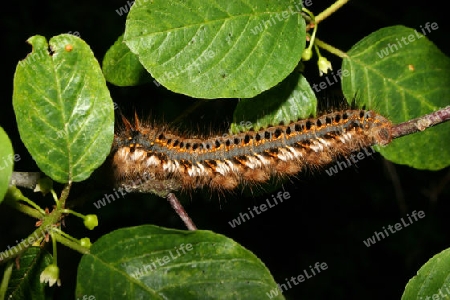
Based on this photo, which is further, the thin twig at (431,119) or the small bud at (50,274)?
the thin twig at (431,119)

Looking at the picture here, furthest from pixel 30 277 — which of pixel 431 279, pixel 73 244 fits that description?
pixel 431 279

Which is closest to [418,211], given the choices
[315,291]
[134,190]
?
[315,291]

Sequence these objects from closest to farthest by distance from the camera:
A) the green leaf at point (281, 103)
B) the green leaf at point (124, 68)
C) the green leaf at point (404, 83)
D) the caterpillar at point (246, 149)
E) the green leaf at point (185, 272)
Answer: the green leaf at point (185, 272), the green leaf at point (281, 103), the green leaf at point (124, 68), the green leaf at point (404, 83), the caterpillar at point (246, 149)

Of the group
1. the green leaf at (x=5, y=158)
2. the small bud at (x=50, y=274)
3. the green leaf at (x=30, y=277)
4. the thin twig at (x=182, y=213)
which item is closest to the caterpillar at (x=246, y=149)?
the thin twig at (x=182, y=213)

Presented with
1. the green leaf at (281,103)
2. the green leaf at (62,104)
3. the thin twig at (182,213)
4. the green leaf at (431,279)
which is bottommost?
the green leaf at (431,279)

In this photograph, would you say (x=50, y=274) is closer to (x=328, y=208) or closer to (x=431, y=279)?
(x=431, y=279)

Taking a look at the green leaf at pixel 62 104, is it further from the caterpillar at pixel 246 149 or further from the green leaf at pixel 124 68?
the caterpillar at pixel 246 149
